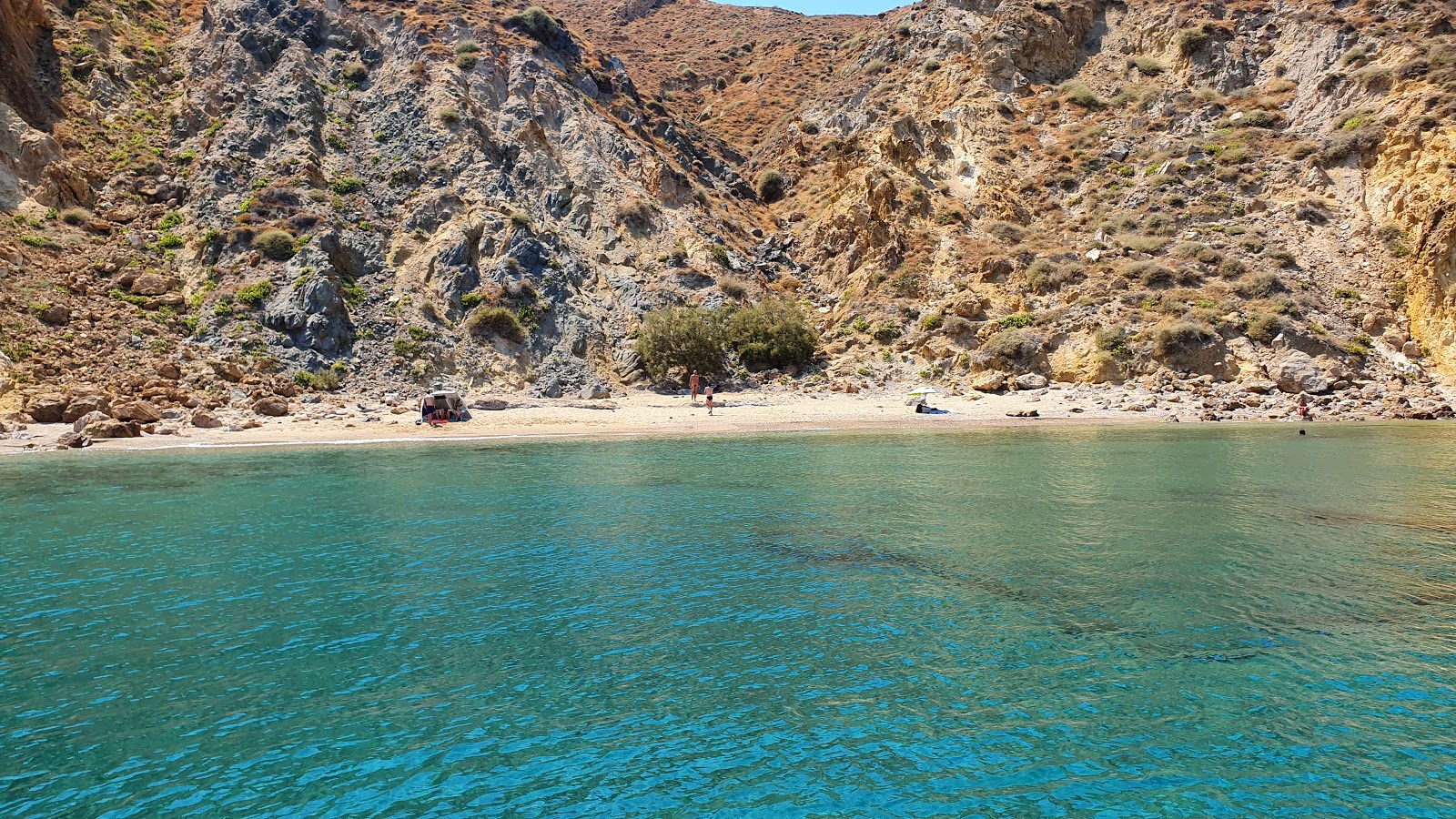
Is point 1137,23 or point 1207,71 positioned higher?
point 1137,23

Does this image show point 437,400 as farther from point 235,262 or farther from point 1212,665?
point 1212,665

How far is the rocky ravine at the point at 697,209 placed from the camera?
37344mm

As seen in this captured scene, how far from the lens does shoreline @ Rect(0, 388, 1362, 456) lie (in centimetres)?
2934

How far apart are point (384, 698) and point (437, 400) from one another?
93.8 ft

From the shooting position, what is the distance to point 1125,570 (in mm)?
11414

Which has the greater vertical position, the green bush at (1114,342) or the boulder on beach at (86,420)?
Answer: the green bush at (1114,342)

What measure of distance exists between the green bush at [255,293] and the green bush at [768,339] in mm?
23500

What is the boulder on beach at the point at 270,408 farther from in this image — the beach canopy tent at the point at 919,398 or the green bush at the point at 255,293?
the beach canopy tent at the point at 919,398

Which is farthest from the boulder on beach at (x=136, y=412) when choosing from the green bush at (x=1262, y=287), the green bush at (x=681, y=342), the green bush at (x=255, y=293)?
the green bush at (x=1262, y=287)

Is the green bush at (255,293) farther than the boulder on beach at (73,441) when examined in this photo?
Yes

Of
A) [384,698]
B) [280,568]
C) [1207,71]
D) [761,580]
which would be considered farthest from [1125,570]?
[1207,71]

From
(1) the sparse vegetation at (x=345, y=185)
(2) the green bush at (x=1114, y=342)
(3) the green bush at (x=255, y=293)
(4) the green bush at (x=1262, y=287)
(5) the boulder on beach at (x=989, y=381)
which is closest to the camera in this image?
(3) the green bush at (x=255, y=293)

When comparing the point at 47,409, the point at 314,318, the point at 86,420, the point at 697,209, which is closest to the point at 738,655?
the point at 86,420

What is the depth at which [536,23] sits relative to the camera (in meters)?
60.7
